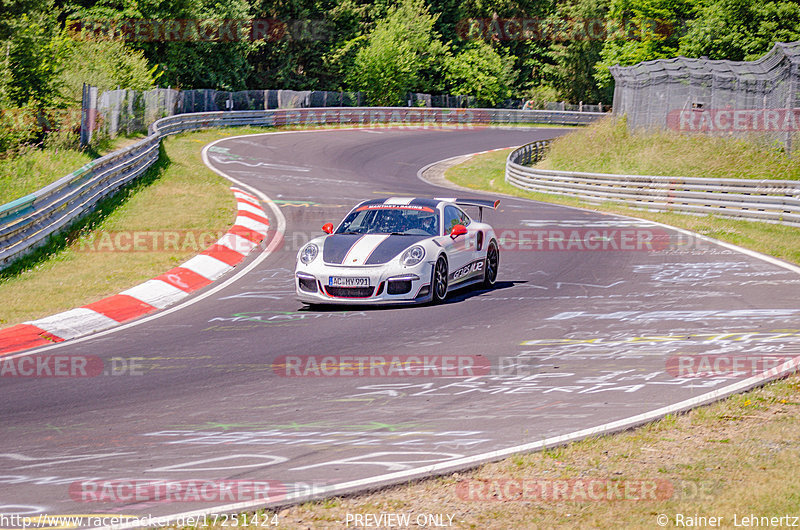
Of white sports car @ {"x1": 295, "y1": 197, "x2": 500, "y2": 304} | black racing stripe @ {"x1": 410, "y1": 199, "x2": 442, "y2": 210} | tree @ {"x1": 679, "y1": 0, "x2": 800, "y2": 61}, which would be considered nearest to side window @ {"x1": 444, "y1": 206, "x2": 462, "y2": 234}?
white sports car @ {"x1": 295, "y1": 197, "x2": 500, "y2": 304}

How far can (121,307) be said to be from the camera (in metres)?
12.7

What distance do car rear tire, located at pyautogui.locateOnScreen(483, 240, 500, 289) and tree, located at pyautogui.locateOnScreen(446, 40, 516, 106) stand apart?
59998 mm

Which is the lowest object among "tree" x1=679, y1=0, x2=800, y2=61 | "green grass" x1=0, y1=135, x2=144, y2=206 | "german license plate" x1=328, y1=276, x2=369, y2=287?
"german license plate" x1=328, y1=276, x2=369, y2=287

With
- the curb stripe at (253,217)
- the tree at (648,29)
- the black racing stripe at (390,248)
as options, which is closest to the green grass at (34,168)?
the curb stripe at (253,217)

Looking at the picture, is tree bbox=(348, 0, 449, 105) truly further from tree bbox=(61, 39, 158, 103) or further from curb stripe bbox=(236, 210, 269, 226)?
curb stripe bbox=(236, 210, 269, 226)

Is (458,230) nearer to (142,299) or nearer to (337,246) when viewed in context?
(337,246)

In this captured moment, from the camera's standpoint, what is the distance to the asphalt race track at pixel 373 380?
6.37 metres

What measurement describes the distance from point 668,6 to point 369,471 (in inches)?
1986

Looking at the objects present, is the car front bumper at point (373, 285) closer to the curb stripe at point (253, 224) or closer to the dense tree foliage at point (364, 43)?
the curb stripe at point (253, 224)

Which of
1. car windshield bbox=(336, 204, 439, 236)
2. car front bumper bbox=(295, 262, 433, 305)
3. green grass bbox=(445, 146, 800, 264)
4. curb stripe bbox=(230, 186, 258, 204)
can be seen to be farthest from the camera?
curb stripe bbox=(230, 186, 258, 204)

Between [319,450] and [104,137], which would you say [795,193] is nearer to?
[319,450]

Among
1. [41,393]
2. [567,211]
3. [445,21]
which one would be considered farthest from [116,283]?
[445,21]

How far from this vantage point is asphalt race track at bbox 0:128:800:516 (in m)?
6.37

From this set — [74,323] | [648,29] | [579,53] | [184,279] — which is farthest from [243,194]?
[579,53]
